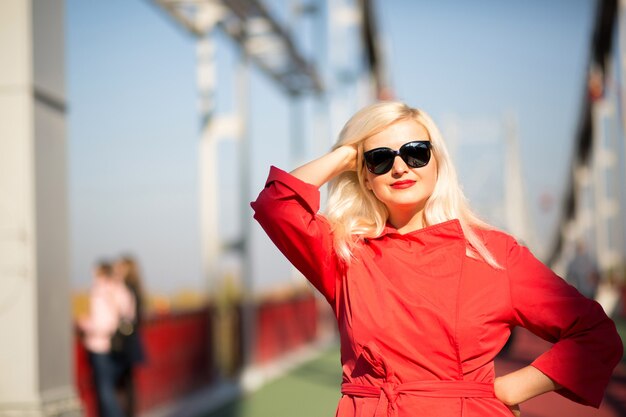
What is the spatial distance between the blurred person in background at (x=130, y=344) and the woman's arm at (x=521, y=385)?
538 centimetres

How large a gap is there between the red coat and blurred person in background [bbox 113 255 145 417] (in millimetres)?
5237

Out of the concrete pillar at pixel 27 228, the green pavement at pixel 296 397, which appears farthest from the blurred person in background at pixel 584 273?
the concrete pillar at pixel 27 228

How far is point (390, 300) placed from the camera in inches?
84.0

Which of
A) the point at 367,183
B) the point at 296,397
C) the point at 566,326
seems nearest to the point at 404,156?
the point at 367,183

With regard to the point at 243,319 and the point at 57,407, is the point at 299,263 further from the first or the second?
the point at 243,319

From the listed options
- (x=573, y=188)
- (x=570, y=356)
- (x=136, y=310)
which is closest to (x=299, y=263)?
(x=570, y=356)

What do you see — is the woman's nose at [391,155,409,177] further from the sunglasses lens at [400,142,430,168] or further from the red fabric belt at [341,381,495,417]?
the red fabric belt at [341,381,495,417]

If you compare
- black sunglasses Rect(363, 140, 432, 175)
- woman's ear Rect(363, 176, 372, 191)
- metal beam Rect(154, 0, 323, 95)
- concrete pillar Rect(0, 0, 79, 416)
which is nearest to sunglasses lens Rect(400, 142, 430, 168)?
black sunglasses Rect(363, 140, 432, 175)

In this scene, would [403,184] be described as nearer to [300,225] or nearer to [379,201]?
[379,201]

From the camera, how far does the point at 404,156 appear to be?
2291 millimetres

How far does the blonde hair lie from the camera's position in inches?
90.7

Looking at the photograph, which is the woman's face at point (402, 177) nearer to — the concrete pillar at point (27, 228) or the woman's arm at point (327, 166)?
the woman's arm at point (327, 166)

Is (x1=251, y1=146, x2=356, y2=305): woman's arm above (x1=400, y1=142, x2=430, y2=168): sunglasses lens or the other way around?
the other way around

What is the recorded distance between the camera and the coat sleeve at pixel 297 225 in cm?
220
